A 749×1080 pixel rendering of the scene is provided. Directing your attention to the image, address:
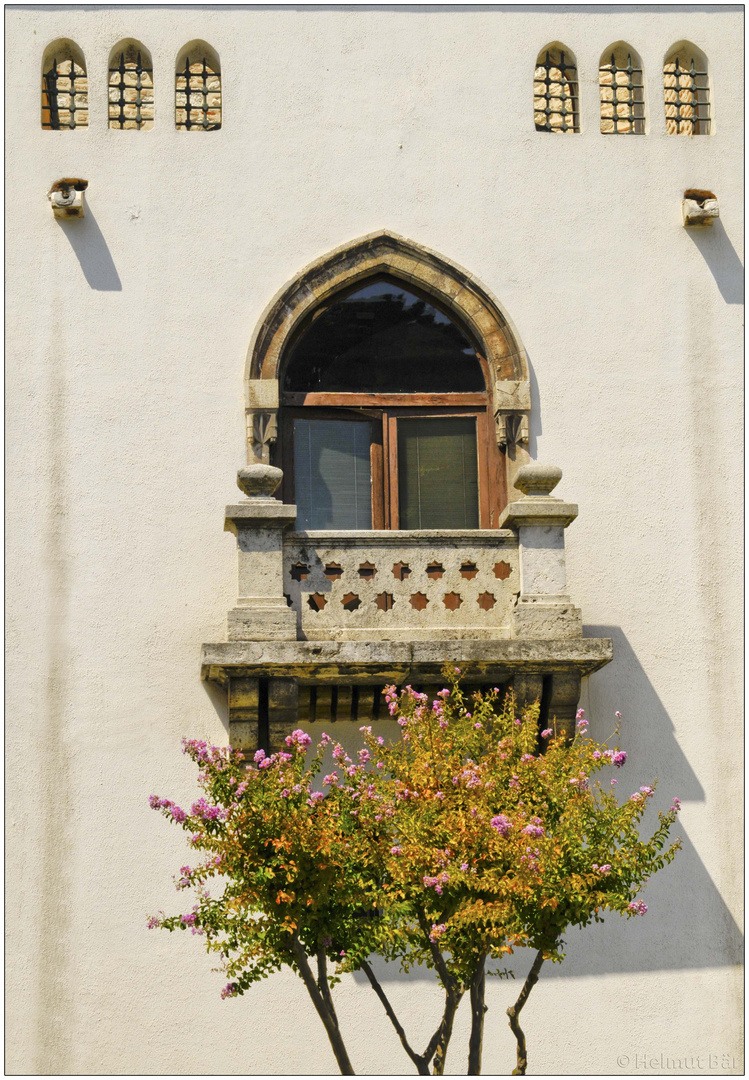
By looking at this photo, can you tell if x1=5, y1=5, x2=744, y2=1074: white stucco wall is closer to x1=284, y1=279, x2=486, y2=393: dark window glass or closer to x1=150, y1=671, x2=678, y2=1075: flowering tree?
x1=284, y1=279, x2=486, y2=393: dark window glass

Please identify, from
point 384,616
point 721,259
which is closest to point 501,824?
point 384,616

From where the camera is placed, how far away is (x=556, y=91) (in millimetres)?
13797

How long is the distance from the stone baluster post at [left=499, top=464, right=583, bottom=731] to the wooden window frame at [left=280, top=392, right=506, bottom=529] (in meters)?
0.94

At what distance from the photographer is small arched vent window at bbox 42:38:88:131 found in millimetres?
13438

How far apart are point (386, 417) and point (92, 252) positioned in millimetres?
2714

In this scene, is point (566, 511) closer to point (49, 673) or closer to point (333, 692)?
point (333, 692)

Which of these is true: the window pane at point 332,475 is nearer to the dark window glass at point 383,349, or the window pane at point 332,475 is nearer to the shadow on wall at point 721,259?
the dark window glass at point 383,349

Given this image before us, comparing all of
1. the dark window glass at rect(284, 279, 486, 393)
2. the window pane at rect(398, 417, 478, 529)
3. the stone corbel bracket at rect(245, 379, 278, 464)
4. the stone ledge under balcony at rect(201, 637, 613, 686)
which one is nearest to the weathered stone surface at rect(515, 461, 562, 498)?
the window pane at rect(398, 417, 478, 529)

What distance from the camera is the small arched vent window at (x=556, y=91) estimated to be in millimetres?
13742

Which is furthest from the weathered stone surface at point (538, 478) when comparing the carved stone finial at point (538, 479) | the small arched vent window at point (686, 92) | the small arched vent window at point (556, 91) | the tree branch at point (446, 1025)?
the tree branch at point (446, 1025)

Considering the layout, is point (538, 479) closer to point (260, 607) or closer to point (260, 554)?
point (260, 554)

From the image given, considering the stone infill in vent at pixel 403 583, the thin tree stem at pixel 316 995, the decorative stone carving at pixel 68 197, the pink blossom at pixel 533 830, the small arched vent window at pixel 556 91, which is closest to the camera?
the pink blossom at pixel 533 830

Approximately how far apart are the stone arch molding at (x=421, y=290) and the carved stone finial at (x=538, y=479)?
867mm

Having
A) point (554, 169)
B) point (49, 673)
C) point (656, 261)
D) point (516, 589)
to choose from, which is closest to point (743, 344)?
point (656, 261)
